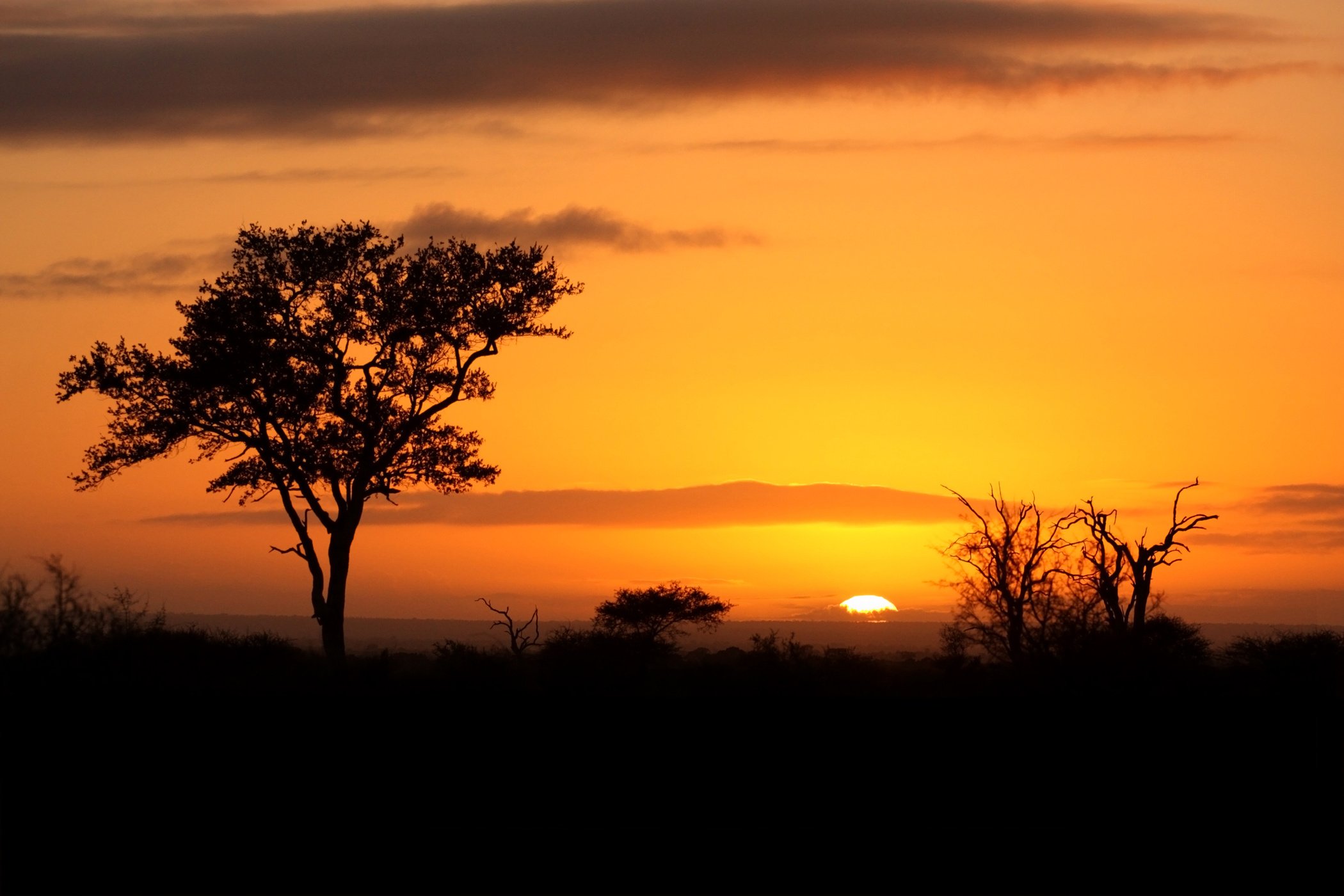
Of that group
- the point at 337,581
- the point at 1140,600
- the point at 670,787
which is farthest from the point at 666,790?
the point at 1140,600

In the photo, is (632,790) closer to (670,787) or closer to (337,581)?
(670,787)

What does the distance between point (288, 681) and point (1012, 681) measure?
1753 cm

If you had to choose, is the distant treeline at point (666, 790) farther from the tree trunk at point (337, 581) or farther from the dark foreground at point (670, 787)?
the tree trunk at point (337, 581)

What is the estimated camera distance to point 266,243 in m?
39.5

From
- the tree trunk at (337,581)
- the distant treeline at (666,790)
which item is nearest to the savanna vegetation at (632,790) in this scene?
the distant treeline at (666,790)

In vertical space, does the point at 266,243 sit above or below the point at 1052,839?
above

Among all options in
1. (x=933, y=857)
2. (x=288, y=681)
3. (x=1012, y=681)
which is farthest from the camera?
(x=1012, y=681)

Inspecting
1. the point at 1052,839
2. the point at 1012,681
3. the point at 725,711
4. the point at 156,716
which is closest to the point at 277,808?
the point at 156,716

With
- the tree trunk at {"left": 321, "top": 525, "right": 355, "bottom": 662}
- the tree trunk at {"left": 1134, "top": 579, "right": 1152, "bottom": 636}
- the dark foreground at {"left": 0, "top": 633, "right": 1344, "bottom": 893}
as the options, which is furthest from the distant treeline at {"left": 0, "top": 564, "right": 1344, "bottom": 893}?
the tree trunk at {"left": 1134, "top": 579, "right": 1152, "bottom": 636}

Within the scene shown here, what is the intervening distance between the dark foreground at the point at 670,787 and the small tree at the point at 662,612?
2644 cm

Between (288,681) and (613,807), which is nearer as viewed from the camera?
(613,807)

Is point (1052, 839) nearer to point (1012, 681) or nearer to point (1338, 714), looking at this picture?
point (1338, 714)

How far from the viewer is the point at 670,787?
23219mm

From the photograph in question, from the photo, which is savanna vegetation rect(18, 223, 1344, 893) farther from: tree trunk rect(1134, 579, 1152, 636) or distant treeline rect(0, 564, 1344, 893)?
tree trunk rect(1134, 579, 1152, 636)
